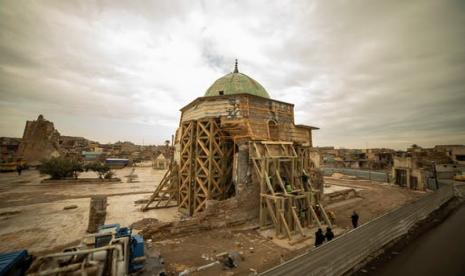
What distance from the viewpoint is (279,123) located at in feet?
47.7

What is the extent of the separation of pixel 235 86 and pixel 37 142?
46.9m

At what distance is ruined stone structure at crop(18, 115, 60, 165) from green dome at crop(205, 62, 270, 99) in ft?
137

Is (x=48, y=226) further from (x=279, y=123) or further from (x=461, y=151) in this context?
(x=461, y=151)

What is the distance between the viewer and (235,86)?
1631 centimetres

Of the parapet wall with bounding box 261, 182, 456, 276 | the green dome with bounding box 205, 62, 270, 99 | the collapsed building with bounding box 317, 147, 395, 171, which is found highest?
the green dome with bounding box 205, 62, 270, 99

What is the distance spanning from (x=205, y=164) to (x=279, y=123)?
258 inches

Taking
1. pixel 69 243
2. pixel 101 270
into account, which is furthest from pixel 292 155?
pixel 69 243

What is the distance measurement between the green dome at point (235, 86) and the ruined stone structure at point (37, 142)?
1640 inches

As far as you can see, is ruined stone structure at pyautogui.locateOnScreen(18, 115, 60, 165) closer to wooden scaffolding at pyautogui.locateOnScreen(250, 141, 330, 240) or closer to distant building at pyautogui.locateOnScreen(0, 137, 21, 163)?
distant building at pyautogui.locateOnScreen(0, 137, 21, 163)

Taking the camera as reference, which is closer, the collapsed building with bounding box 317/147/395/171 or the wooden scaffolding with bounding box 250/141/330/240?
the wooden scaffolding with bounding box 250/141/330/240

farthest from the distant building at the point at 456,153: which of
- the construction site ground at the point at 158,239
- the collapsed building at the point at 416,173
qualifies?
the construction site ground at the point at 158,239

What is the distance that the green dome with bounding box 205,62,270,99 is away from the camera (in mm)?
16203

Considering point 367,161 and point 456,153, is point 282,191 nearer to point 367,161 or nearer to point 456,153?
point 367,161

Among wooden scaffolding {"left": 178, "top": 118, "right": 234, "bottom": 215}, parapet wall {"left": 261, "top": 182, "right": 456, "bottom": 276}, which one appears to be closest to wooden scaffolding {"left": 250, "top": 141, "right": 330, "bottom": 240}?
parapet wall {"left": 261, "top": 182, "right": 456, "bottom": 276}
